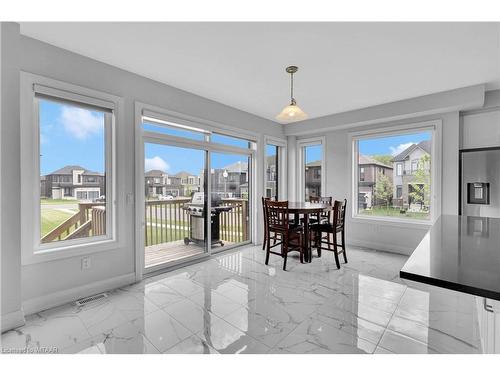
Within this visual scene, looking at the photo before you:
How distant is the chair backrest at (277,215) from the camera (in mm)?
3395

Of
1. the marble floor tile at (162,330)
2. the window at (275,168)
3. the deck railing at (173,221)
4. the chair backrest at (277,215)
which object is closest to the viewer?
the marble floor tile at (162,330)

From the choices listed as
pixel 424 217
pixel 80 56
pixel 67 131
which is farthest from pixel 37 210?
pixel 424 217

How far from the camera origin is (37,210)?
7.53ft

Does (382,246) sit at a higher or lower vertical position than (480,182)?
lower

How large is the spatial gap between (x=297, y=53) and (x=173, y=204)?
2.53 metres

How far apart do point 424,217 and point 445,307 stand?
211 cm

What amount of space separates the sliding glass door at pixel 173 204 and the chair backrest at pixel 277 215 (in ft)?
3.39

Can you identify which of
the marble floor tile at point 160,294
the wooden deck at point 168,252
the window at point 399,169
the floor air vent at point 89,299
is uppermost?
the window at point 399,169

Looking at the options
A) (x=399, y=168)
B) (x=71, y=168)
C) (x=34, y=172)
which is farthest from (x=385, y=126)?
(x=34, y=172)

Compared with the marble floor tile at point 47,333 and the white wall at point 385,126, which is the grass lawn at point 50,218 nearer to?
the marble floor tile at point 47,333

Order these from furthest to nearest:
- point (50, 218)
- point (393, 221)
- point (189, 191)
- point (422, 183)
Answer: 1. point (393, 221)
2. point (422, 183)
3. point (189, 191)
4. point (50, 218)

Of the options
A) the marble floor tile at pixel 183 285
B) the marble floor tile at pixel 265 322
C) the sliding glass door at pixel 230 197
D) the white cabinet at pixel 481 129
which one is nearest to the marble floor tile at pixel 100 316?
the marble floor tile at pixel 183 285

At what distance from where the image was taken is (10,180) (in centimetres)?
197

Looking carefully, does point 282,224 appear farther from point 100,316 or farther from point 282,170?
point 100,316
